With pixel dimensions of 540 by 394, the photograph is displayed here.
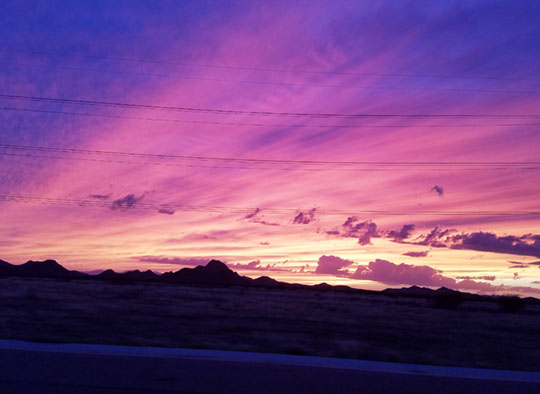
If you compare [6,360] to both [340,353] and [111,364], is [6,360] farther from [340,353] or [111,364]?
[340,353]

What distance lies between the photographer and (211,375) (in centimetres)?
973

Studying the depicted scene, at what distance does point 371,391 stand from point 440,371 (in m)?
2.66

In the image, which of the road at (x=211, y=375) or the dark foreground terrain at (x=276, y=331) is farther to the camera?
the dark foreground terrain at (x=276, y=331)

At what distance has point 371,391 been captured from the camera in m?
9.17

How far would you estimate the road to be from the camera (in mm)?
8914

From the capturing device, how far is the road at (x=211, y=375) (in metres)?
8.91

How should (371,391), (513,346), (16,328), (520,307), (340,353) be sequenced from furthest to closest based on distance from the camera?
(520,307)
(513,346)
(16,328)
(340,353)
(371,391)

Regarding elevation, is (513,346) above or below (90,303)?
below

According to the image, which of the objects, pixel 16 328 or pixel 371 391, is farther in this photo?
pixel 16 328

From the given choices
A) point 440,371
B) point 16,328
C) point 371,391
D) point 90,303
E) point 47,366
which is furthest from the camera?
point 90,303

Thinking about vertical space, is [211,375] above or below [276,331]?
below

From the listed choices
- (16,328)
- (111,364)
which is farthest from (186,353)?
(16,328)

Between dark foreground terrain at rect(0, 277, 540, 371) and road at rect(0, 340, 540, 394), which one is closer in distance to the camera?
road at rect(0, 340, 540, 394)

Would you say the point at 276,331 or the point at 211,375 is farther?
the point at 276,331
